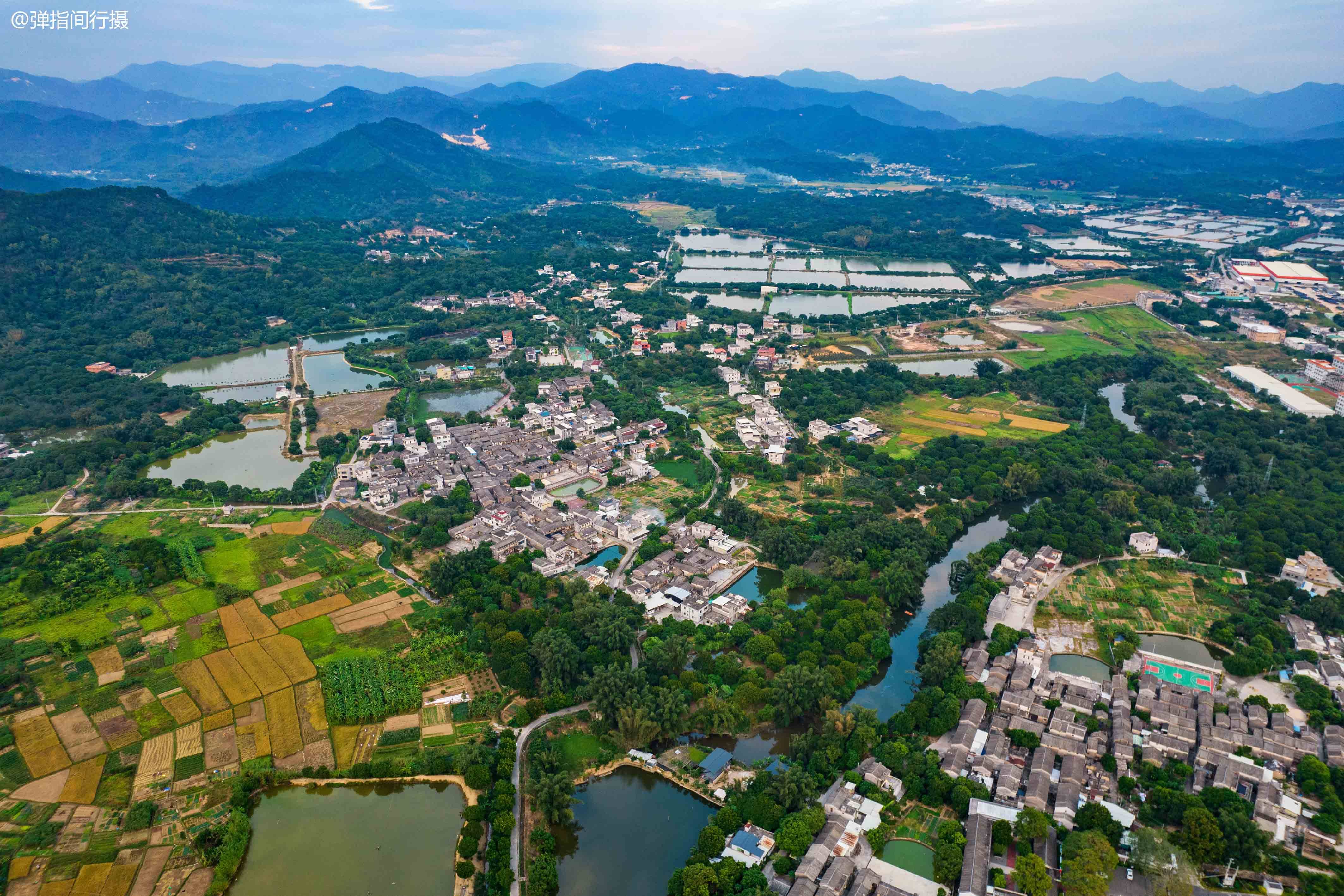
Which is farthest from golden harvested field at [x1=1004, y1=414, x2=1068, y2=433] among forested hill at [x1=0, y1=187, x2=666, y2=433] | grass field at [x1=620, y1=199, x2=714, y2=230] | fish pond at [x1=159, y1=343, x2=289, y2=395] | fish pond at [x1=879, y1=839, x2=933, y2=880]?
grass field at [x1=620, y1=199, x2=714, y2=230]

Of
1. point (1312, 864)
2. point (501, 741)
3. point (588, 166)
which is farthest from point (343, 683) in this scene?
point (588, 166)

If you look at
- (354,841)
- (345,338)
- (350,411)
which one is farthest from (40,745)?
(345,338)

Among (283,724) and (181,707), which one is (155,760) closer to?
(181,707)

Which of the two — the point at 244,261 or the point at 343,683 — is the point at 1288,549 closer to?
the point at 343,683

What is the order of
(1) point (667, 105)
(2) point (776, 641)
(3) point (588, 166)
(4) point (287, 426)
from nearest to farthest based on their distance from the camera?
(2) point (776, 641)
(4) point (287, 426)
(3) point (588, 166)
(1) point (667, 105)

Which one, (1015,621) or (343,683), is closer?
(343,683)

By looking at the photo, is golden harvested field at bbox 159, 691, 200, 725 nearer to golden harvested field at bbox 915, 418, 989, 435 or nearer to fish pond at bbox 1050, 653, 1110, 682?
fish pond at bbox 1050, 653, 1110, 682
